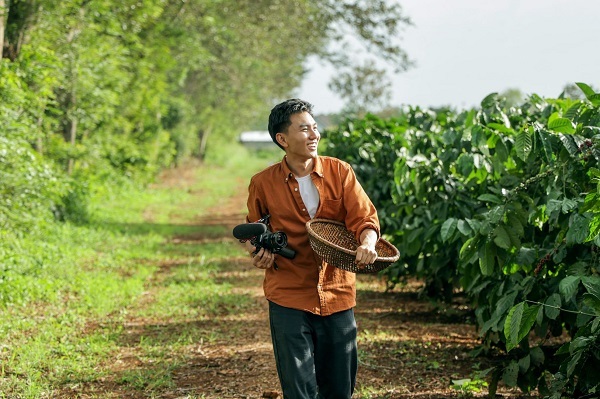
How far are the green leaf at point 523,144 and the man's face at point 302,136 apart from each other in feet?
4.42

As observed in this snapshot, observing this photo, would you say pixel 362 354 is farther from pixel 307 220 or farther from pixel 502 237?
pixel 307 220

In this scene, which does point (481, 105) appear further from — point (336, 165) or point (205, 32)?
point (205, 32)

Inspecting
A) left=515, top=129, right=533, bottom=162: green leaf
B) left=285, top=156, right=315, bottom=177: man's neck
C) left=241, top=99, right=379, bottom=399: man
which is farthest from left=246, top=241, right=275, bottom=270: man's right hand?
left=515, top=129, right=533, bottom=162: green leaf

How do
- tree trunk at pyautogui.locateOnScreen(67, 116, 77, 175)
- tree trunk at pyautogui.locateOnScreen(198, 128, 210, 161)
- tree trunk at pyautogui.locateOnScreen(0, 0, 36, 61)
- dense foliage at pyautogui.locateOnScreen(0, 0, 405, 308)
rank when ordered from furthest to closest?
tree trunk at pyautogui.locateOnScreen(198, 128, 210, 161), tree trunk at pyautogui.locateOnScreen(67, 116, 77, 175), tree trunk at pyautogui.locateOnScreen(0, 0, 36, 61), dense foliage at pyautogui.locateOnScreen(0, 0, 405, 308)

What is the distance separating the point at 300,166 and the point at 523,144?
1429 mm

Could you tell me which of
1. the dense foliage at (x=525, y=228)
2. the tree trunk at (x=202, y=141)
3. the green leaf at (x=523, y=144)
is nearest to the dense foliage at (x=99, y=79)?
the dense foliage at (x=525, y=228)

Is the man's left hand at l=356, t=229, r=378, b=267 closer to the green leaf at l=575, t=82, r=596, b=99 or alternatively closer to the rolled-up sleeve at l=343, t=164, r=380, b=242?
the rolled-up sleeve at l=343, t=164, r=380, b=242

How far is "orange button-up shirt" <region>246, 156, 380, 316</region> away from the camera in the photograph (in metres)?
3.87

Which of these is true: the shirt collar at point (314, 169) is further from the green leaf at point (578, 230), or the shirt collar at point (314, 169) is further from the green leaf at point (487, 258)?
the green leaf at point (578, 230)

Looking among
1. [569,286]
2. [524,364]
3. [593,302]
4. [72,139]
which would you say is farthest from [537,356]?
[72,139]

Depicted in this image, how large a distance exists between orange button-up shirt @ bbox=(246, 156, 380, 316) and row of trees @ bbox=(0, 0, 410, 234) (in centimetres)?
526

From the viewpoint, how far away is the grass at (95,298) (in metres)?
5.92

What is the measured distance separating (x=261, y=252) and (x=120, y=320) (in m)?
4.20

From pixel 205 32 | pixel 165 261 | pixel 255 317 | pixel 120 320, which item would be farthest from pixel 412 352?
pixel 205 32
